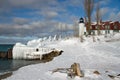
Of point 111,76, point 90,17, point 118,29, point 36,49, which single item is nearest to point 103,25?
point 118,29

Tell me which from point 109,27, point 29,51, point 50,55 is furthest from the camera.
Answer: point 109,27

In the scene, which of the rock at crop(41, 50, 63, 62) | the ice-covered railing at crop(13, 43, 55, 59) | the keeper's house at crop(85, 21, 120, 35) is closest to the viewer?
the rock at crop(41, 50, 63, 62)

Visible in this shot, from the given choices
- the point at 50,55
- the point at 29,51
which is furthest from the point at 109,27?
the point at 50,55

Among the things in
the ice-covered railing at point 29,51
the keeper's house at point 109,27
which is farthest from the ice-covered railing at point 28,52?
the keeper's house at point 109,27

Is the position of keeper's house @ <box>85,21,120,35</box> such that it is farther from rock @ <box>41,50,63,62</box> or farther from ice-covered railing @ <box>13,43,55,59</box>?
rock @ <box>41,50,63,62</box>

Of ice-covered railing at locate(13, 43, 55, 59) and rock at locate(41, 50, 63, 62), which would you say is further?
ice-covered railing at locate(13, 43, 55, 59)

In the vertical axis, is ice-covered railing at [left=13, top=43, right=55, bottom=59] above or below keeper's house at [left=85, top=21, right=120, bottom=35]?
below

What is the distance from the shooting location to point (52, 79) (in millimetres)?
17125

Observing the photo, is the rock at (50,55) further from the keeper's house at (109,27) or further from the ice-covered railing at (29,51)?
the keeper's house at (109,27)

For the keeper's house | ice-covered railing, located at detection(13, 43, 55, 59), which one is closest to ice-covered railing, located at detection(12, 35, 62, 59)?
ice-covered railing, located at detection(13, 43, 55, 59)

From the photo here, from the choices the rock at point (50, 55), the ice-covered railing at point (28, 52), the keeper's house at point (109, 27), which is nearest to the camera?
the rock at point (50, 55)

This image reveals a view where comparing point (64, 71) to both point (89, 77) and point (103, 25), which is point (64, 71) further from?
point (103, 25)

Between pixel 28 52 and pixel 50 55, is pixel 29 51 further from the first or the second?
pixel 50 55

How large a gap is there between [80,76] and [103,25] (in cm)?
6828
